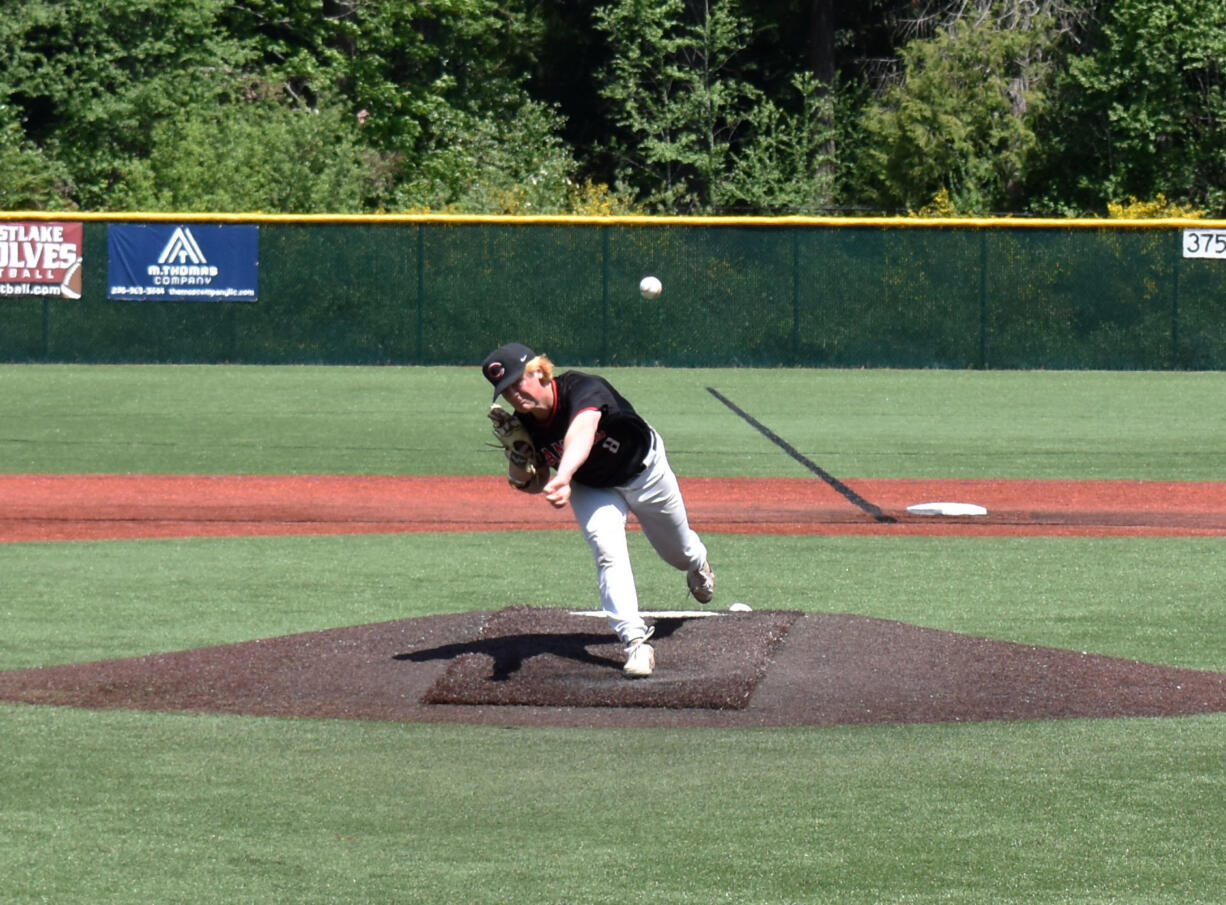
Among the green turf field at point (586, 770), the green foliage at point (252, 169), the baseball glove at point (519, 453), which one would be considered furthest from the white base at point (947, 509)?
the green foliage at point (252, 169)

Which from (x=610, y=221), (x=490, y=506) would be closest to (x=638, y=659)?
(x=490, y=506)

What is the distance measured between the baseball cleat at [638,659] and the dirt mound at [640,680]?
0.05 m

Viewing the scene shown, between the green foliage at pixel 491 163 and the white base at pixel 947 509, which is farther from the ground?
the green foliage at pixel 491 163

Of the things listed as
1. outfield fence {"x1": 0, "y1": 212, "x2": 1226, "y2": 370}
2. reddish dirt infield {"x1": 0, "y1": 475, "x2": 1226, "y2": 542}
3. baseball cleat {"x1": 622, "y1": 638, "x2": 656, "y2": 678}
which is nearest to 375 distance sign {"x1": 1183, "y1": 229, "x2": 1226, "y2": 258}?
outfield fence {"x1": 0, "y1": 212, "x2": 1226, "y2": 370}

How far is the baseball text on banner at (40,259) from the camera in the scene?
91.5 feet

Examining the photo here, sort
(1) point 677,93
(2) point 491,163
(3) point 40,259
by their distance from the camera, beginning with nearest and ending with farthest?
(3) point 40,259 → (2) point 491,163 → (1) point 677,93

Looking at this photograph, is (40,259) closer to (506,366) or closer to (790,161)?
(790,161)

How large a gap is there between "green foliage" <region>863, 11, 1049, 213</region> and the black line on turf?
15912 mm

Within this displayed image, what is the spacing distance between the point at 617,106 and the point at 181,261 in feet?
61.2

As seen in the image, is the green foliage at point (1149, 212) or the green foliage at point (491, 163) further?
the green foliage at point (491, 163)

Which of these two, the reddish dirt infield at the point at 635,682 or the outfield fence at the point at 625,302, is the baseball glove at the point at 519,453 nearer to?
the reddish dirt infield at the point at 635,682

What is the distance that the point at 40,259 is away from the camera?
91.6 feet

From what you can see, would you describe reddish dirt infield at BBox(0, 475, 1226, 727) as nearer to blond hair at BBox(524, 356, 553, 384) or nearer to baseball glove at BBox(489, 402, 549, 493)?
baseball glove at BBox(489, 402, 549, 493)

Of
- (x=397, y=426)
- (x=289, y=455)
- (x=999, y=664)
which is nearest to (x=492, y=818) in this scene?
(x=999, y=664)
